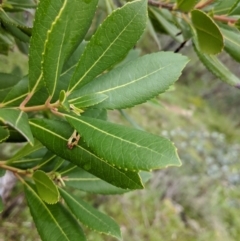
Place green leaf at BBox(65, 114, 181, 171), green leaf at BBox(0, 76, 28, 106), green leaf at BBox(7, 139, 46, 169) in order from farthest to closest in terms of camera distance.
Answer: green leaf at BBox(7, 139, 46, 169) → green leaf at BBox(0, 76, 28, 106) → green leaf at BBox(65, 114, 181, 171)

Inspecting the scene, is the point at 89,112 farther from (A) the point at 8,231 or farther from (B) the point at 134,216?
(B) the point at 134,216

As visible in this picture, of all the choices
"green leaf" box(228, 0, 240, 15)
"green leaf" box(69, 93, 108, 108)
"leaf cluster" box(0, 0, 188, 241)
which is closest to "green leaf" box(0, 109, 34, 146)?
"leaf cluster" box(0, 0, 188, 241)

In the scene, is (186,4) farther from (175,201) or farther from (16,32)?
(175,201)

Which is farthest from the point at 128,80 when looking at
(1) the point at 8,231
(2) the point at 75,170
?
(1) the point at 8,231

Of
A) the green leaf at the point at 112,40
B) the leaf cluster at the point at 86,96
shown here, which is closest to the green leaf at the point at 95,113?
the leaf cluster at the point at 86,96

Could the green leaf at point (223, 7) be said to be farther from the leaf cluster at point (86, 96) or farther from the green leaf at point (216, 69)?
the leaf cluster at point (86, 96)

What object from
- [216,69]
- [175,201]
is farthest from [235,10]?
[175,201]

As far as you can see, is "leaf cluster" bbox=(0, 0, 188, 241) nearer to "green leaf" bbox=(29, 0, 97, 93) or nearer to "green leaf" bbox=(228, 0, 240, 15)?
"green leaf" bbox=(29, 0, 97, 93)
